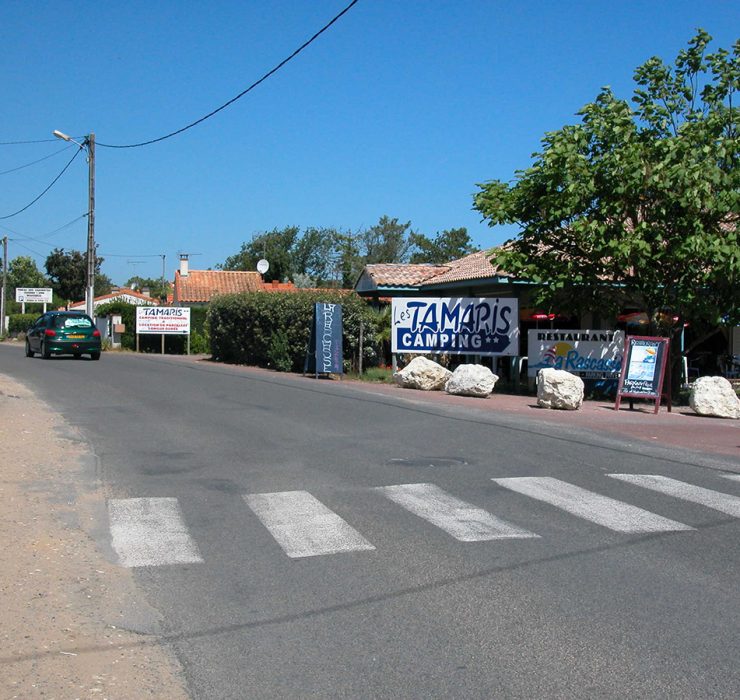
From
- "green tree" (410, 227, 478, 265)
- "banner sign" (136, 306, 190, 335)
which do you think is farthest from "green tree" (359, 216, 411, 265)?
"banner sign" (136, 306, 190, 335)

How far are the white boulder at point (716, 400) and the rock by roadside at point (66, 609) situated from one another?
12.2 meters

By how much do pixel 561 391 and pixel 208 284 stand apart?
42670 mm

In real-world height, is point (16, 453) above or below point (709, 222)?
below

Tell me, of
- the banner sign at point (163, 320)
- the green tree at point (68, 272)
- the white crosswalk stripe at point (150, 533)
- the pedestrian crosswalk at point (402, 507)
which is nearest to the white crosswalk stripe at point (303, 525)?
the pedestrian crosswalk at point (402, 507)

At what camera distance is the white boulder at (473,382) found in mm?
20750

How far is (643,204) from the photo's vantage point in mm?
19688

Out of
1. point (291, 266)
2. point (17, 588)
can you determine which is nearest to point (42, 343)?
point (17, 588)

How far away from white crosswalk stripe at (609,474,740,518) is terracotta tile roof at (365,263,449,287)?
2215 centimetres

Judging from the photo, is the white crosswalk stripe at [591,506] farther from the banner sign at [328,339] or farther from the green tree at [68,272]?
the green tree at [68,272]

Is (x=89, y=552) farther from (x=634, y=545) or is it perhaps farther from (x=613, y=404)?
(x=613, y=404)

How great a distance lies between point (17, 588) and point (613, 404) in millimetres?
15983

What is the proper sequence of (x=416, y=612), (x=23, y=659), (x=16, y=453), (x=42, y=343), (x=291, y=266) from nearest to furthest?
(x=23, y=659) < (x=416, y=612) < (x=16, y=453) < (x=42, y=343) < (x=291, y=266)

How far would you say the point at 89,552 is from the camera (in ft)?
23.4

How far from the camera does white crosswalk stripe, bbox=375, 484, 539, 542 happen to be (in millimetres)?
7582
